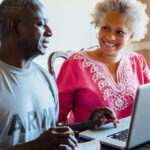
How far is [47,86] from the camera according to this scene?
3.99 feet

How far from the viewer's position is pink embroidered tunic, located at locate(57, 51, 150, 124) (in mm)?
1672

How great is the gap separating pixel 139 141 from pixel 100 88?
585mm

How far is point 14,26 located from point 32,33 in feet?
0.21

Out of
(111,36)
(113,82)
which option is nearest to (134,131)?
(113,82)

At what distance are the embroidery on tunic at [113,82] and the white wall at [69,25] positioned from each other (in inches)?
28.2

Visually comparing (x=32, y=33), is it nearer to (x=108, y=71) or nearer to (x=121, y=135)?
(x=121, y=135)

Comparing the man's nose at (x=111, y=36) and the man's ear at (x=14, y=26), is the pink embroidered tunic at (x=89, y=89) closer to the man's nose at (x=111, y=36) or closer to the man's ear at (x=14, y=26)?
the man's nose at (x=111, y=36)

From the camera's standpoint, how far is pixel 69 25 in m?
2.74

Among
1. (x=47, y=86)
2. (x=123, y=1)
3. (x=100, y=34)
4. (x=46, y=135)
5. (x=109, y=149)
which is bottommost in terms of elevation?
(x=109, y=149)

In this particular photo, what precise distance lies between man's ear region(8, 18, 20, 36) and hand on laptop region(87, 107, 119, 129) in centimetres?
54

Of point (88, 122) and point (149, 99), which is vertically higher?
point (149, 99)

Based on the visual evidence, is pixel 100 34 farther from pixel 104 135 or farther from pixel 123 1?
pixel 104 135

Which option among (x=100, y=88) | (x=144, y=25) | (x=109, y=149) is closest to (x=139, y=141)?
(x=109, y=149)

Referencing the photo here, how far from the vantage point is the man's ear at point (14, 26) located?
1.04 meters
